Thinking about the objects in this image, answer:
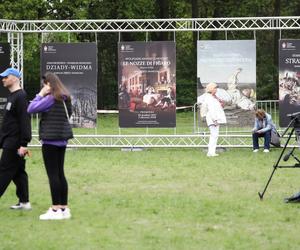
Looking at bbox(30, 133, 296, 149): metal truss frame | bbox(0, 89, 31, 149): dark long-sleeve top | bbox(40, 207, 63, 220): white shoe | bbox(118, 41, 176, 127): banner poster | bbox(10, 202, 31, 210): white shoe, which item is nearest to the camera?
bbox(40, 207, 63, 220): white shoe

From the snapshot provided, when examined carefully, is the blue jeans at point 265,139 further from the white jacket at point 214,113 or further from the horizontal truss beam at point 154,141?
the white jacket at point 214,113

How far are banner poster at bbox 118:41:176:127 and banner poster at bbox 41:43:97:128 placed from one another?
799mm

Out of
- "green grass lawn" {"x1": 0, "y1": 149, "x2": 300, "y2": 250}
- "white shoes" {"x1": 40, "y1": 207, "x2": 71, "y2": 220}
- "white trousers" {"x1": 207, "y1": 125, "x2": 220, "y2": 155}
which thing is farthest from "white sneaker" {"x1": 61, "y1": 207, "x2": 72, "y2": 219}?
"white trousers" {"x1": 207, "y1": 125, "x2": 220, "y2": 155}

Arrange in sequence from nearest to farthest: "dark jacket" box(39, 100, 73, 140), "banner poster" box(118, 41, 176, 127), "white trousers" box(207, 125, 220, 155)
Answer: "dark jacket" box(39, 100, 73, 140) → "white trousers" box(207, 125, 220, 155) → "banner poster" box(118, 41, 176, 127)

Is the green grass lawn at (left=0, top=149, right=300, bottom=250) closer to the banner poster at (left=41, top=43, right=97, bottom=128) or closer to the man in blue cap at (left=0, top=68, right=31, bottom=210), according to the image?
the man in blue cap at (left=0, top=68, right=31, bottom=210)

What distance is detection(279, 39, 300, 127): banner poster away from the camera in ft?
60.3

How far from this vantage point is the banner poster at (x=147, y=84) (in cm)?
1886

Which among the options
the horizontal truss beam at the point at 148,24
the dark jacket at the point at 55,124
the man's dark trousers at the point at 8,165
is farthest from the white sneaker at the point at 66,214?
the horizontal truss beam at the point at 148,24

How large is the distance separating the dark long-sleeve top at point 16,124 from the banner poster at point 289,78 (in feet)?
33.0

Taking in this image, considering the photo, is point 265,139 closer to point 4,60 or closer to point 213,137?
point 213,137

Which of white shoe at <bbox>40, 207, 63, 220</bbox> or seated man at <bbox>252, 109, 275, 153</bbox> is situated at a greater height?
seated man at <bbox>252, 109, 275, 153</bbox>

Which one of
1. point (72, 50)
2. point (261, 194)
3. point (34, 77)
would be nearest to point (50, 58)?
point (72, 50)

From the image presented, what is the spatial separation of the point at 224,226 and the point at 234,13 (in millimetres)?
34775

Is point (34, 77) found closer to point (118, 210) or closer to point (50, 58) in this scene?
point (50, 58)
